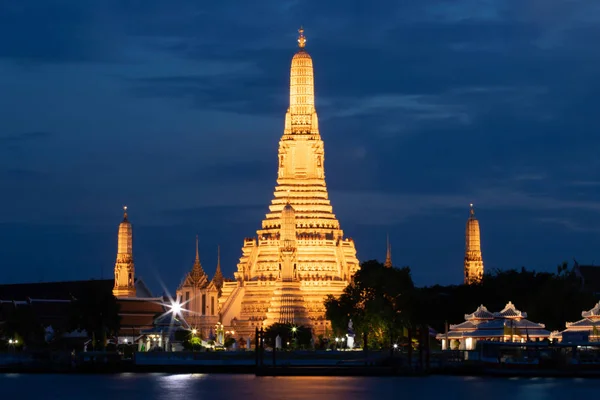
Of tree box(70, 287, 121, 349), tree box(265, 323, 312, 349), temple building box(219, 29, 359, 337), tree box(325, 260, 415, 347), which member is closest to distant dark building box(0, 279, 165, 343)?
tree box(70, 287, 121, 349)

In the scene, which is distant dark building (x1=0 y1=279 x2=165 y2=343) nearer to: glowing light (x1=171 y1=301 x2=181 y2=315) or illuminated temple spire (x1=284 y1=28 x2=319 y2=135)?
glowing light (x1=171 y1=301 x2=181 y2=315)

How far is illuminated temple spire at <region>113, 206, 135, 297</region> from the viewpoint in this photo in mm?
150875

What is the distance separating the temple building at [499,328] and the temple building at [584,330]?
1.63 meters

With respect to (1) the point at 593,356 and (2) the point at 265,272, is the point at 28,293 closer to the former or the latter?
(2) the point at 265,272

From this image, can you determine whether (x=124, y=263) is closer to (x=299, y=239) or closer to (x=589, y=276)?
(x=299, y=239)

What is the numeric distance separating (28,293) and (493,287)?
4536cm

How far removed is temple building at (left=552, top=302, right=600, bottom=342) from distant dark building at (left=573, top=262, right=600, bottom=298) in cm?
3158

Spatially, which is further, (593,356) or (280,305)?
(280,305)

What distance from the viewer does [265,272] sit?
13662 centimetres

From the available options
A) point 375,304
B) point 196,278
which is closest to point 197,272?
point 196,278

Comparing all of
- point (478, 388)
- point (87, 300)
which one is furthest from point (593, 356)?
point (87, 300)

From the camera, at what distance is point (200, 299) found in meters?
142

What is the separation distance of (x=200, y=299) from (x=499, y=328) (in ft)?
112

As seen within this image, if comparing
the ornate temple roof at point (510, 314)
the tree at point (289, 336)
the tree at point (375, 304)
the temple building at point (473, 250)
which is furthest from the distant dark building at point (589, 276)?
the ornate temple roof at point (510, 314)
